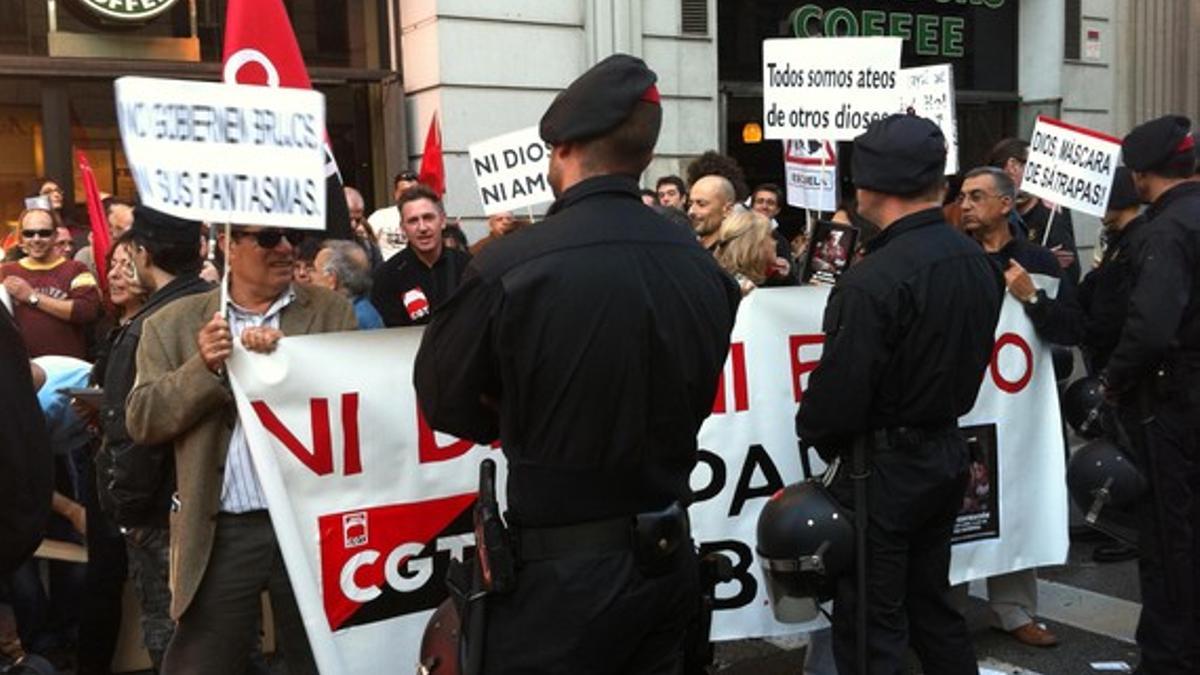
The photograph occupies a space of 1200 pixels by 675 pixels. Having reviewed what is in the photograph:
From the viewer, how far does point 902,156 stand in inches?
148

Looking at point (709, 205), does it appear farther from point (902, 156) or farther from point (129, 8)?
point (129, 8)

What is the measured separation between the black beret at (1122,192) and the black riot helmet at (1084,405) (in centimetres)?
94

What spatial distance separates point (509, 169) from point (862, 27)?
A: 8160 mm

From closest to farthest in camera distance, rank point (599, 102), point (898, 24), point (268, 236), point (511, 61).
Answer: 1. point (599, 102)
2. point (268, 236)
3. point (511, 61)
4. point (898, 24)

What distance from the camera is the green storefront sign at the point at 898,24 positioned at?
12875 millimetres

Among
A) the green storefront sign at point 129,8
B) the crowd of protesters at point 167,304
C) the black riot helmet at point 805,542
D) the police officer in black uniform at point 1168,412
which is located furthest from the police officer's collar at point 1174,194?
the green storefront sign at point 129,8

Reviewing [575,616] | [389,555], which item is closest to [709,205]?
[389,555]

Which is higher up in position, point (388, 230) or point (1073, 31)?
point (1073, 31)

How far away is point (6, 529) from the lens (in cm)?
260

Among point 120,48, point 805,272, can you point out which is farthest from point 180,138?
point 120,48

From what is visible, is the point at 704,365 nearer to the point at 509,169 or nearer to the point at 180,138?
the point at 180,138

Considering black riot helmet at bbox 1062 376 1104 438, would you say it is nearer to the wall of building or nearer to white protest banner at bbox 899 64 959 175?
white protest banner at bbox 899 64 959 175

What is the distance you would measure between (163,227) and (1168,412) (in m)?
3.56

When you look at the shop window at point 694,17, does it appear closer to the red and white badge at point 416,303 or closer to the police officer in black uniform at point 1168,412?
the red and white badge at point 416,303
